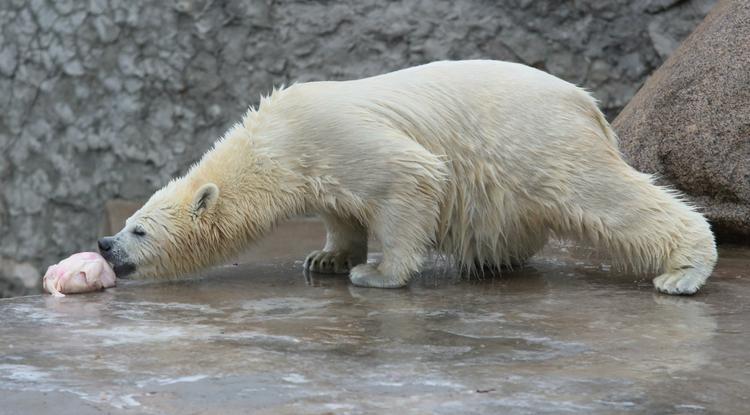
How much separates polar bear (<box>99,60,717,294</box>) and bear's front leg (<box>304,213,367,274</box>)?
329 mm

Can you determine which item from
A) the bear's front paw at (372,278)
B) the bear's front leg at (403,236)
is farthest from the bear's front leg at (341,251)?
the bear's front leg at (403,236)

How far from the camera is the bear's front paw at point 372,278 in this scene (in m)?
5.34

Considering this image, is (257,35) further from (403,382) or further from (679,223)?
(403,382)

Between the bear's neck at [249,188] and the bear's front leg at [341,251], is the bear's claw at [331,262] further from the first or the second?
the bear's neck at [249,188]

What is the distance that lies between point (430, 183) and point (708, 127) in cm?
205

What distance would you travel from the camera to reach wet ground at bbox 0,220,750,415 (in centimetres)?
325

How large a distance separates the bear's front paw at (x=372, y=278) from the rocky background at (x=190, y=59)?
11.2 ft

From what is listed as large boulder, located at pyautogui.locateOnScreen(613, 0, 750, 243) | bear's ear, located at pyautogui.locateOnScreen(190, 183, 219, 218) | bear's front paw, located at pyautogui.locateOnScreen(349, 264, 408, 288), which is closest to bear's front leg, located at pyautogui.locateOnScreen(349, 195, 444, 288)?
bear's front paw, located at pyautogui.locateOnScreen(349, 264, 408, 288)

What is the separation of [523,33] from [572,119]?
3258 millimetres

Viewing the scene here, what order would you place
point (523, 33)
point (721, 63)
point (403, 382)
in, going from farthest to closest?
point (523, 33), point (721, 63), point (403, 382)

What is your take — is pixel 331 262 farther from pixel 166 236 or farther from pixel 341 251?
pixel 166 236

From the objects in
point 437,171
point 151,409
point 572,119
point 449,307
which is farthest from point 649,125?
point 151,409

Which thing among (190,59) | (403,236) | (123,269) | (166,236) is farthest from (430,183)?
(190,59)

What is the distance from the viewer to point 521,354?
3838mm
